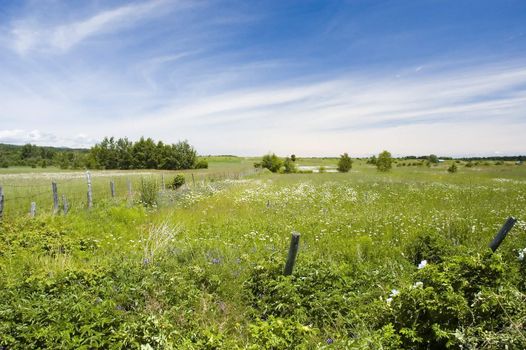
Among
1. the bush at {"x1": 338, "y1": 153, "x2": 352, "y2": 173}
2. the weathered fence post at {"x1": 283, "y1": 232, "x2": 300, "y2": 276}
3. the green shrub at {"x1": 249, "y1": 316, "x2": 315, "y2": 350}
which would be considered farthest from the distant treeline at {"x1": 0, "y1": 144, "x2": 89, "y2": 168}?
the green shrub at {"x1": 249, "y1": 316, "x2": 315, "y2": 350}

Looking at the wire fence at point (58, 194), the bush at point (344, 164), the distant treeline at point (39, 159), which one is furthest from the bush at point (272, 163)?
the distant treeline at point (39, 159)

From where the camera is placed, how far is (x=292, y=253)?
518 centimetres

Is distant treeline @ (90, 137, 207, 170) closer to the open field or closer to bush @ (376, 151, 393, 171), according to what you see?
bush @ (376, 151, 393, 171)

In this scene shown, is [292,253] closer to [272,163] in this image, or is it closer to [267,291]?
[267,291]

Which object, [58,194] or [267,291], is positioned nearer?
[267,291]

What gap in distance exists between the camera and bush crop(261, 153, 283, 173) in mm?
64750

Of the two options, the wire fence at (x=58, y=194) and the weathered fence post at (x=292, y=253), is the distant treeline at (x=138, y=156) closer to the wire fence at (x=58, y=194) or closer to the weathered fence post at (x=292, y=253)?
the wire fence at (x=58, y=194)

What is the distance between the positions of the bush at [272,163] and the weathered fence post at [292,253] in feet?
195

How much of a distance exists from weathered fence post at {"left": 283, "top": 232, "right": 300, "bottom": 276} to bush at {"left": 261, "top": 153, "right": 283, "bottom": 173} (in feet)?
195

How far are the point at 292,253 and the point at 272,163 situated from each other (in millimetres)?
60522

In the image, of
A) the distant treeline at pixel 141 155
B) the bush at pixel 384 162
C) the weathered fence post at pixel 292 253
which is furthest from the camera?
the distant treeline at pixel 141 155

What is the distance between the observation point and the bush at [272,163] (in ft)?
212

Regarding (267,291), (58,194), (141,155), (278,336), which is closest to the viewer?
(278,336)

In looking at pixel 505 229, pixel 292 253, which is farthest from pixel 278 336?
pixel 505 229
